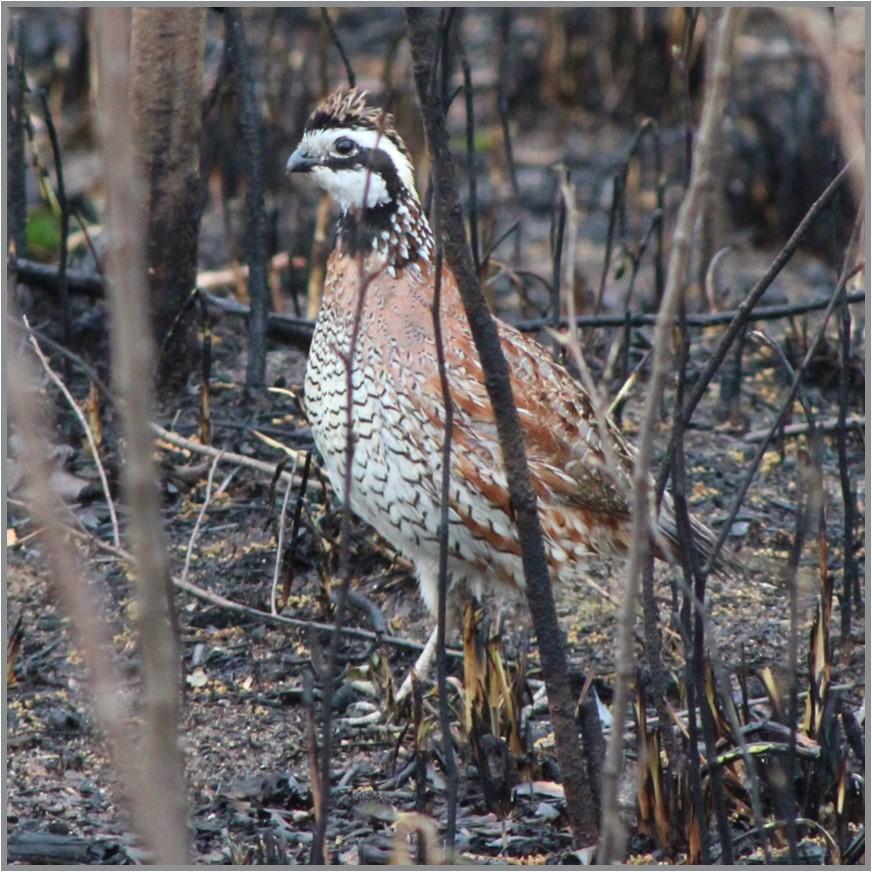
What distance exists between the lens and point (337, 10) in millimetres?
10359

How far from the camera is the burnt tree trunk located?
5.43 metres

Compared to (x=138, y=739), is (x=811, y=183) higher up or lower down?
higher up

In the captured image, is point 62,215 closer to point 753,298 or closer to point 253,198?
point 253,198

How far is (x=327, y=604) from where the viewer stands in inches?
184

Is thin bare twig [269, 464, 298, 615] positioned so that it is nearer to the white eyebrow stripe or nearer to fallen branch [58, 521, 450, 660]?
fallen branch [58, 521, 450, 660]

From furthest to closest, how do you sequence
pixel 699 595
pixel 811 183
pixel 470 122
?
pixel 811 183 → pixel 470 122 → pixel 699 595

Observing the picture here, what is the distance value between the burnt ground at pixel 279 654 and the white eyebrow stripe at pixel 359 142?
107 cm

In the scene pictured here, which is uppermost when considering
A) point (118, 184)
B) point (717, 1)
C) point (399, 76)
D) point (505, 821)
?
point (399, 76)

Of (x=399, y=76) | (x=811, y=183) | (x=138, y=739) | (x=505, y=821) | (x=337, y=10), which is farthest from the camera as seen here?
(x=337, y=10)

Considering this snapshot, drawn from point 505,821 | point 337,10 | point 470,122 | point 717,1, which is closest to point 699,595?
point 505,821

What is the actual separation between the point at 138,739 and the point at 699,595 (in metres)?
1.77

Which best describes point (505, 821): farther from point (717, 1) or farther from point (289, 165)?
point (717, 1)

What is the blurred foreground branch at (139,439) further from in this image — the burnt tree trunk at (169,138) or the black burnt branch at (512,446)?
the burnt tree trunk at (169,138)

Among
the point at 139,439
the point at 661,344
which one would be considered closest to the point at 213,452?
the point at 661,344
